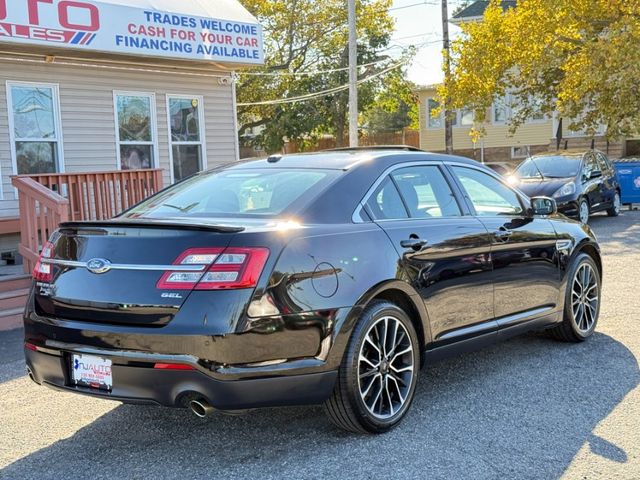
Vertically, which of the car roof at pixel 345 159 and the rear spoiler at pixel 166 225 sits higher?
the car roof at pixel 345 159

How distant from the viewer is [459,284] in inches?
184

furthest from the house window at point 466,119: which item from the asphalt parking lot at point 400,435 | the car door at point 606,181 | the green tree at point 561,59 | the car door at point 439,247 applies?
the car door at point 439,247

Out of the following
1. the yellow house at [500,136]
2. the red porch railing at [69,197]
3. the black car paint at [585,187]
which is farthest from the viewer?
the yellow house at [500,136]

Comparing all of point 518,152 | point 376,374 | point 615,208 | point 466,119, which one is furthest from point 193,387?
point 466,119

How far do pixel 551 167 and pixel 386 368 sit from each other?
41.7ft

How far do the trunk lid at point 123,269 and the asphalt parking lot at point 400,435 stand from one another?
2.61 feet

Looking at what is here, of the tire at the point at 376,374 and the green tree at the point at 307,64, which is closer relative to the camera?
the tire at the point at 376,374

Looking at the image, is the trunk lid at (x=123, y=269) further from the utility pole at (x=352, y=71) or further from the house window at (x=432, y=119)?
the house window at (x=432, y=119)

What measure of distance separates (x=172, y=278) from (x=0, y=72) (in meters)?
Result: 8.49

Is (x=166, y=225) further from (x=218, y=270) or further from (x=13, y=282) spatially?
(x=13, y=282)

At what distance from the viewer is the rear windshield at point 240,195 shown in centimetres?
420

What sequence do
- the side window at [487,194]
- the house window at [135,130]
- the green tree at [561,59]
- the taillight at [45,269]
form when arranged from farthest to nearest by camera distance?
the green tree at [561,59]
the house window at [135,130]
the side window at [487,194]
the taillight at [45,269]

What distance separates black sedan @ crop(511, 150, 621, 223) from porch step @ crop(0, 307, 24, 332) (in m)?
10.4

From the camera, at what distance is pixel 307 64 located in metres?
35.9
